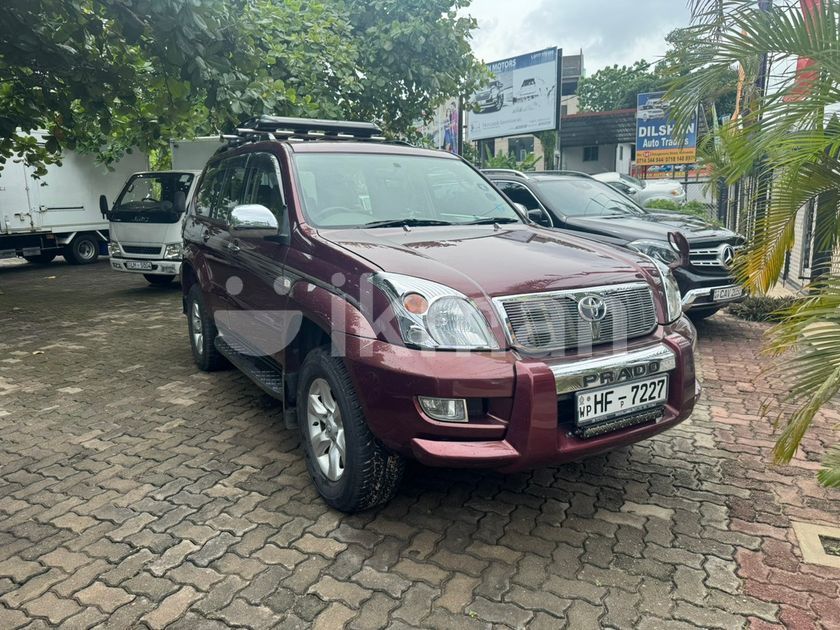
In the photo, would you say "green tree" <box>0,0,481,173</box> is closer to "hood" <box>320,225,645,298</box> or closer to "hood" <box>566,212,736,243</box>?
"hood" <box>566,212,736,243</box>

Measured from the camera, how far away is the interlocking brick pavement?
2.54m

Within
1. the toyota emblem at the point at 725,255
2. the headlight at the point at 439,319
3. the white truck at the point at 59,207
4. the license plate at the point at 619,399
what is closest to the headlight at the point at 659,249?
the toyota emblem at the point at 725,255

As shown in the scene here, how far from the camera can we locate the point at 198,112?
10.1 metres

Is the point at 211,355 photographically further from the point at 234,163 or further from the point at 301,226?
the point at 301,226

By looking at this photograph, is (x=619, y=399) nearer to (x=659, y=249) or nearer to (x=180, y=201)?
(x=659, y=249)

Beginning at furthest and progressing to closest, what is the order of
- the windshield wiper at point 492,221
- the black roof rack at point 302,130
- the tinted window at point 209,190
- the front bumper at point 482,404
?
the tinted window at point 209,190 < the black roof rack at point 302,130 < the windshield wiper at point 492,221 < the front bumper at point 482,404

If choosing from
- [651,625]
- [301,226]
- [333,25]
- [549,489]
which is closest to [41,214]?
[333,25]

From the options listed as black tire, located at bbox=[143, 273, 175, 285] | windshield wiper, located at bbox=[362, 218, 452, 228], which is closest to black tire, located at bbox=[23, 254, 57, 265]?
black tire, located at bbox=[143, 273, 175, 285]

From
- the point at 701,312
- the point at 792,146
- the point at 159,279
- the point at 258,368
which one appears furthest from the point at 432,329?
the point at 159,279

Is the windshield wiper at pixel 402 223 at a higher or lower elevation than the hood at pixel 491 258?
higher

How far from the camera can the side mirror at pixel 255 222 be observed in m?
3.62

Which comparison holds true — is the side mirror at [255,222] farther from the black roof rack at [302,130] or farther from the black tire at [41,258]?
the black tire at [41,258]

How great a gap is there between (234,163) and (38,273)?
11.7 metres

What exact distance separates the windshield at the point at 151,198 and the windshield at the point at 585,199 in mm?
5800
